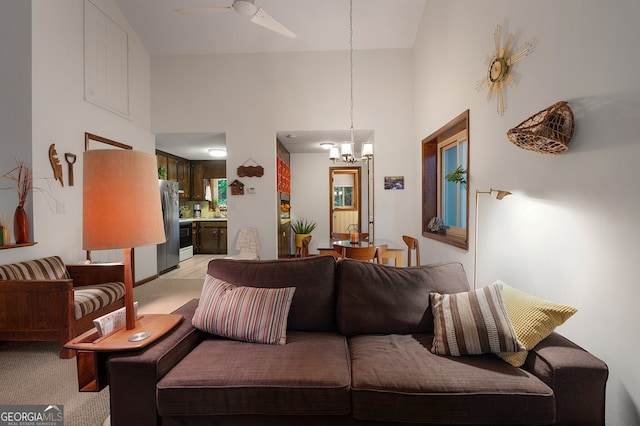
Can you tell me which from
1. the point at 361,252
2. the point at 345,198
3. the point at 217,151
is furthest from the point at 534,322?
the point at 345,198

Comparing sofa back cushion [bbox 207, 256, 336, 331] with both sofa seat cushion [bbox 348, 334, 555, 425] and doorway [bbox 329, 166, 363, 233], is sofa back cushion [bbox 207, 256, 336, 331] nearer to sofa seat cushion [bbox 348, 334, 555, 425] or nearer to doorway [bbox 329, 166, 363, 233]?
sofa seat cushion [bbox 348, 334, 555, 425]

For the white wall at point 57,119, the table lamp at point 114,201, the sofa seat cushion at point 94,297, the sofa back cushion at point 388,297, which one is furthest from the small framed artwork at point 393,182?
the white wall at point 57,119

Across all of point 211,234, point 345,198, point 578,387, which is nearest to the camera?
point 578,387

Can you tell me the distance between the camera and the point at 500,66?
2.19 m

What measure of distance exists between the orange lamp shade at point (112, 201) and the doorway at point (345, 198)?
552 centimetres

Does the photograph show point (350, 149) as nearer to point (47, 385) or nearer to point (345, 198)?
point (47, 385)

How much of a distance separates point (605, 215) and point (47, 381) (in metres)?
3.42

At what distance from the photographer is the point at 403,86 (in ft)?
14.5

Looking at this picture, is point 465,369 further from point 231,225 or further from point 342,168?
point 342,168

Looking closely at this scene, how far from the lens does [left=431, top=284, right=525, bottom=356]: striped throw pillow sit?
1.41 meters

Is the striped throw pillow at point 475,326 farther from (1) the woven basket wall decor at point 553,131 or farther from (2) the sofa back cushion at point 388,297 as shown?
(1) the woven basket wall decor at point 553,131

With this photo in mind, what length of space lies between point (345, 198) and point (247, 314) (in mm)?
6009

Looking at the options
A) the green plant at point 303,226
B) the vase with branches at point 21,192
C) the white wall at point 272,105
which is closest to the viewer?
the vase with branches at point 21,192

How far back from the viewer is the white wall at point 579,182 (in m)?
1.29
